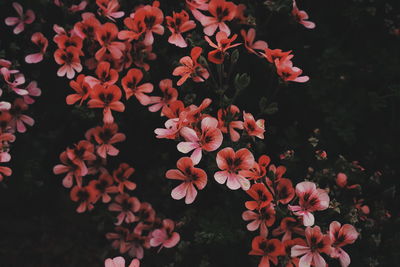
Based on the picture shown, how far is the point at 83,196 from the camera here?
7.04 ft

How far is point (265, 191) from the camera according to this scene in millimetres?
1604

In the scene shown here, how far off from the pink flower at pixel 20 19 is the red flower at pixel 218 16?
33.4 inches

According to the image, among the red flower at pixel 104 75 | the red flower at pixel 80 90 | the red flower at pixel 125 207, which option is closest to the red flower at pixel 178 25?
the red flower at pixel 104 75

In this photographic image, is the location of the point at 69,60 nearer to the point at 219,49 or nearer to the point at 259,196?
the point at 219,49

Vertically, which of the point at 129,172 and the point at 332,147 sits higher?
the point at 332,147

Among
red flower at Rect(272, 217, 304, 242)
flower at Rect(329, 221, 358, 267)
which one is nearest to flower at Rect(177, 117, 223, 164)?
red flower at Rect(272, 217, 304, 242)

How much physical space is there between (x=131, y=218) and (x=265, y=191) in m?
0.83

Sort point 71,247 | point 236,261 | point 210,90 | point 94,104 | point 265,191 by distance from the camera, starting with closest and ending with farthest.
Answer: point 265,191 → point 94,104 → point 236,261 → point 210,90 → point 71,247

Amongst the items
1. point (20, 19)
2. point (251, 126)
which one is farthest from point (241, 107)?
point (20, 19)

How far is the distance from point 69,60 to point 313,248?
133cm

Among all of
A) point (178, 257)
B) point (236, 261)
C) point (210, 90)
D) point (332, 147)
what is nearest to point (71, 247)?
point (178, 257)

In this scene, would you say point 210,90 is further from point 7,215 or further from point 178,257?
point 7,215

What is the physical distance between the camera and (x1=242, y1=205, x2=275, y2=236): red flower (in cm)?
168

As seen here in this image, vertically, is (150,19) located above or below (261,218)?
above
